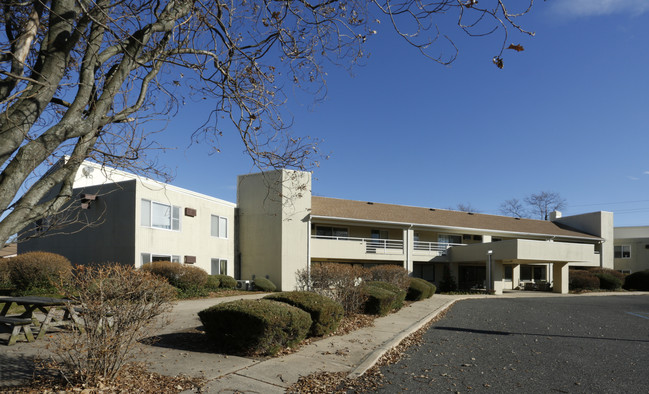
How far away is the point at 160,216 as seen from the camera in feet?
72.7

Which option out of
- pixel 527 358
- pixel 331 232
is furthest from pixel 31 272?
pixel 331 232

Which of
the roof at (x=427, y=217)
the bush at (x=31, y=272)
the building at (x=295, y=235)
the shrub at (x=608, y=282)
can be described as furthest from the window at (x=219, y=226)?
the shrub at (x=608, y=282)

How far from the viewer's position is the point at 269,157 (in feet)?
22.0

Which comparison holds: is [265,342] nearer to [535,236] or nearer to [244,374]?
[244,374]

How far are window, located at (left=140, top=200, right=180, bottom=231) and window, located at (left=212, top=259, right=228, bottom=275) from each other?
392 centimetres

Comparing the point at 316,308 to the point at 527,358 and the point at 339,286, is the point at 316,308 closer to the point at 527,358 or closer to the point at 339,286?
the point at 339,286

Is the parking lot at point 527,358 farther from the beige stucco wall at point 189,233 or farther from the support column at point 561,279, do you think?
the support column at point 561,279

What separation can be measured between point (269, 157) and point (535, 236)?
124 ft

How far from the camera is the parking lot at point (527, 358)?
23.3ft

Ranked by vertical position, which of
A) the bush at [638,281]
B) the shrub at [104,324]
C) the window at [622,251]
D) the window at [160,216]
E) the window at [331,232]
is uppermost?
the window at [160,216]

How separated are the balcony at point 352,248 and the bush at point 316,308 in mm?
18580

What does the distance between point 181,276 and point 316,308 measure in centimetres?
1163

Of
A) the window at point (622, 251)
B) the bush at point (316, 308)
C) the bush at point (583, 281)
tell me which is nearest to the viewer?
the bush at point (316, 308)

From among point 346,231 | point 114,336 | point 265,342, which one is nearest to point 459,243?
point 346,231
